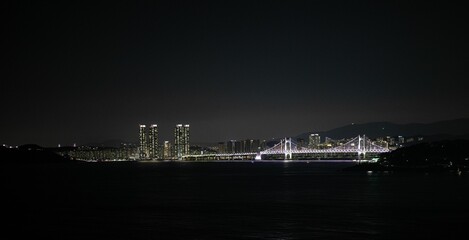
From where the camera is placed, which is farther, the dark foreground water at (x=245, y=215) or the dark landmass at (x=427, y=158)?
the dark landmass at (x=427, y=158)

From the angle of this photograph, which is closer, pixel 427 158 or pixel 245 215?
pixel 245 215

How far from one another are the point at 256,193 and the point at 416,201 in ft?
35.0

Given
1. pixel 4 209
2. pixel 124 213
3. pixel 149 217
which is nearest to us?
pixel 149 217

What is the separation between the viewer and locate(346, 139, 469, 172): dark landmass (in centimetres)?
6944

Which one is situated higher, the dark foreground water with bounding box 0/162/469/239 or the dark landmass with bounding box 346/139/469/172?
the dark landmass with bounding box 346/139/469/172

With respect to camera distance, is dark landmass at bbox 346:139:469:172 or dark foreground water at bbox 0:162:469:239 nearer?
dark foreground water at bbox 0:162:469:239

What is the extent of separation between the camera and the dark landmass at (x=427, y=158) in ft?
228

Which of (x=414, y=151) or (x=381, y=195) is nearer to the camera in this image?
(x=381, y=195)

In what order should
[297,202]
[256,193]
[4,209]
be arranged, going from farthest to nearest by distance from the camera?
[256,193]
[297,202]
[4,209]

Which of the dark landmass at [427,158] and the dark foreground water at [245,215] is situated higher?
the dark landmass at [427,158]

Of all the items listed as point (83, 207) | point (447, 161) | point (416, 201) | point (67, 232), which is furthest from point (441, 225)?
point (447, 161)

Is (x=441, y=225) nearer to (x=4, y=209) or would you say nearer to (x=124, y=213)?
(x=124, y=213)

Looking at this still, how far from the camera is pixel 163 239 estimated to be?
64.6 ft

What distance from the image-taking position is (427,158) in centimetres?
7350
